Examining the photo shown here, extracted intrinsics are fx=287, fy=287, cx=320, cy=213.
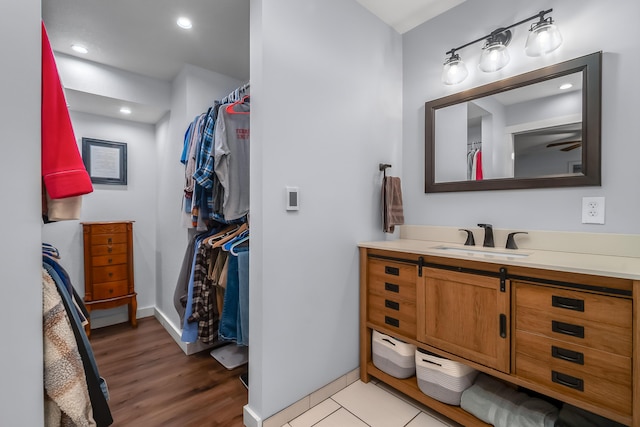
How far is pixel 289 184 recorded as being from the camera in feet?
5.28

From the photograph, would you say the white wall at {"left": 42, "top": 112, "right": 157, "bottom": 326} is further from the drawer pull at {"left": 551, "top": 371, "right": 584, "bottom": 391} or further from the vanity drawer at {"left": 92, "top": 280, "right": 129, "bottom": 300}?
the drawer pull at {"left": 551, "top": 371, "right": 584, "bottom": 391}

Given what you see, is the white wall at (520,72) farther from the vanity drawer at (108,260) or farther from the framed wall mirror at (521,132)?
the vanity drawer at (108,260)

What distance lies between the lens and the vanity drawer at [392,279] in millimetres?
1693

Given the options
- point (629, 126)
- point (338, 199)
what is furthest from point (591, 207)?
point (338, 199)

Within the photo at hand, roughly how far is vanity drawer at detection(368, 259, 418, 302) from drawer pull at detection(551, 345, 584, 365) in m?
0.65

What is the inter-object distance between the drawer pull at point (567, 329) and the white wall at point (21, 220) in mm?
1850

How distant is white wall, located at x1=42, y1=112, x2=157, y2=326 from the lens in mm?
2861

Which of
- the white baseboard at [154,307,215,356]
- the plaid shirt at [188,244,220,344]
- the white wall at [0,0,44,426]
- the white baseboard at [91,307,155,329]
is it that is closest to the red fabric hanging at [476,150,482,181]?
the plaid shirt at [188,244,220,344]

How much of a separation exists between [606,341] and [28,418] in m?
1.96

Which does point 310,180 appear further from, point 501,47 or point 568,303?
point 501,47

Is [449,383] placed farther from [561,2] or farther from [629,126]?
[561,2]

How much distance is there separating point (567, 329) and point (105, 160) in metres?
3.88

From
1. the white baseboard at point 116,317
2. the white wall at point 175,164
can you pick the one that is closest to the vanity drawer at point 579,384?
the white wall at point 175,164

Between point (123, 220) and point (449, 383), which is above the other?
point (123, 220)
